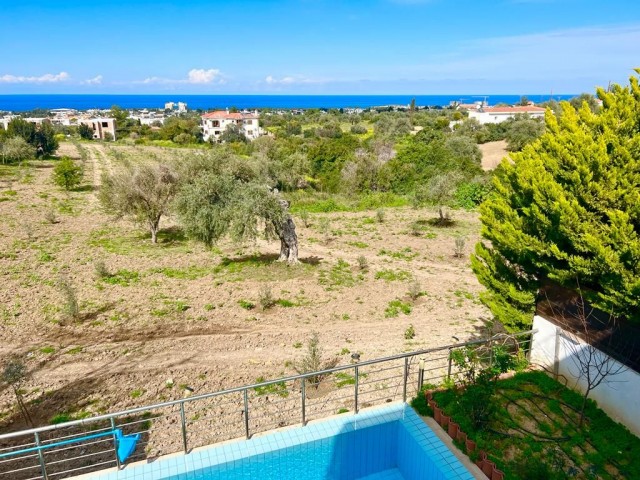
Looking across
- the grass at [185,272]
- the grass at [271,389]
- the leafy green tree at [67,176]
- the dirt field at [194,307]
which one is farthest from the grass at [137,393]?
the leafy green tree at [67,176]

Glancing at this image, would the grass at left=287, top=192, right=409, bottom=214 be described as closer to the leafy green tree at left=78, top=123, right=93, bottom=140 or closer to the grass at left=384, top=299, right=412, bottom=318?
the grass at left=384, top=299, right=412, bottom=318

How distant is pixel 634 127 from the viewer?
6820 millimetres

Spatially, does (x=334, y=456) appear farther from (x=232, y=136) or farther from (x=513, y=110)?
(x=513, y=110)

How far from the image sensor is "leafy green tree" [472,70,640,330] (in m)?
6.27

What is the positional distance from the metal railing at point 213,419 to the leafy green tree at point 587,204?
1985 millimetres

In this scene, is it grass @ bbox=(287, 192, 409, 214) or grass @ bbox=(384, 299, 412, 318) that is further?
grass @ bbox=(287, 192, 409, 214)

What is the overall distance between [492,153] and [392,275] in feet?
152

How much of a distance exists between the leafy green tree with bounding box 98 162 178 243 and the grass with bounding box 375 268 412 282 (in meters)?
10.3

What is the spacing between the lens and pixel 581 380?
8.01m

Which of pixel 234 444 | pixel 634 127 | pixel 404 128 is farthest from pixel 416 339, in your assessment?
pixel 404 128

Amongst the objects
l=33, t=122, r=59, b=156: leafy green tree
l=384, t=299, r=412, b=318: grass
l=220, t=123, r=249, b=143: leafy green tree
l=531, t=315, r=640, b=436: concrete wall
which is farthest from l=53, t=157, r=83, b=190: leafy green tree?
l=220, t=123, r=249, b=143: leafy green tree

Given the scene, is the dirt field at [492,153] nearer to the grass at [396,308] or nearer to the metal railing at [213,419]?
the grass at [396,308]

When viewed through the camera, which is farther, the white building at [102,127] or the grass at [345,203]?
the white building at [102,127]

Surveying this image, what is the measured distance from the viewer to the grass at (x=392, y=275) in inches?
620
